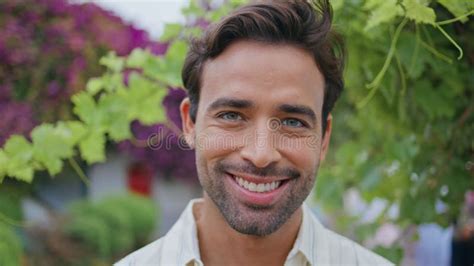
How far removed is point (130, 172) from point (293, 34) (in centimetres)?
1046

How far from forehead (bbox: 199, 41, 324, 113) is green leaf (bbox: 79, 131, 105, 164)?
1.81ft

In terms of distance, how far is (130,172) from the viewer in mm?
12039

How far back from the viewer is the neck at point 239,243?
1.88 meters

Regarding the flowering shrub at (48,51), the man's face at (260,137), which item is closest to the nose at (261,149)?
the man's face at (260,137)

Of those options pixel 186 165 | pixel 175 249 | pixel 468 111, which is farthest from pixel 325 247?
pixel 186 165

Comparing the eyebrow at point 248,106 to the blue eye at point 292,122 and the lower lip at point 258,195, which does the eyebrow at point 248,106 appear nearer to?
the blue eye at point 292,122

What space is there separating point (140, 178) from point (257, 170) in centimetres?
1100

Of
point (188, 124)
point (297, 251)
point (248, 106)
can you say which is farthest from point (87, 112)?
point (297, 251)

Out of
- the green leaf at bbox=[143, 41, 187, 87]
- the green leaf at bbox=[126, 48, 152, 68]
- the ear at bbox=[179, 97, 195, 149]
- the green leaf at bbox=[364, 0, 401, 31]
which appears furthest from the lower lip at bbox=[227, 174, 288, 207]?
the green leaf at bbox=[126, 48, 152, 68]

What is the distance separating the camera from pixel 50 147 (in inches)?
82.4

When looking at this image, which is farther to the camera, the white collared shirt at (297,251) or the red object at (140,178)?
the red object at (140,178)

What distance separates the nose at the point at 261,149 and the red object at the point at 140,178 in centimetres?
996

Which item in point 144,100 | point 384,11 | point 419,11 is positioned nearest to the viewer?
point 419,11

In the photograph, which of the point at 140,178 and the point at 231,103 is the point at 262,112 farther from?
the point at 140,178
